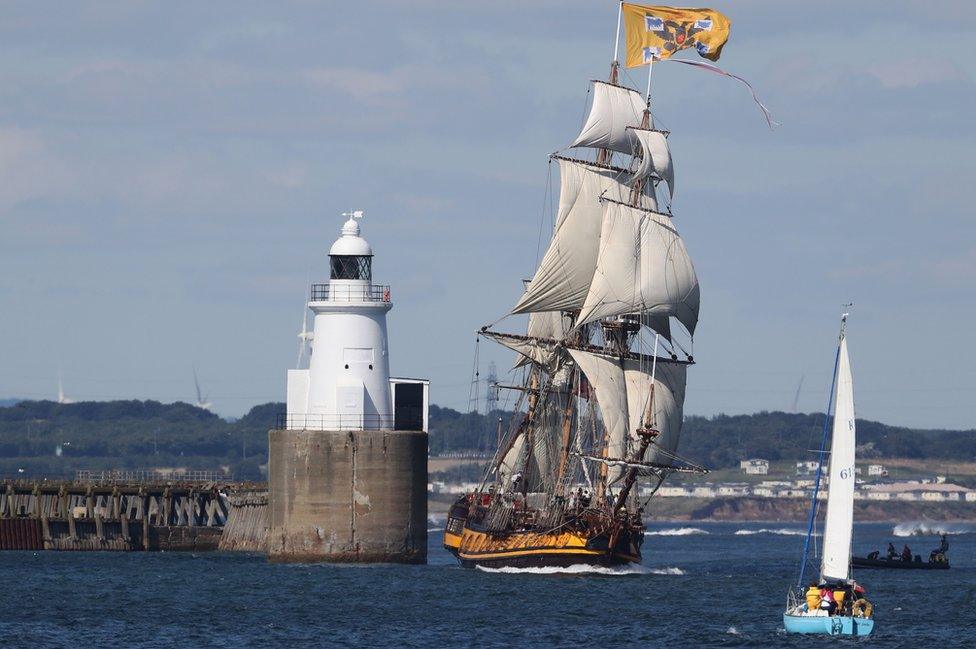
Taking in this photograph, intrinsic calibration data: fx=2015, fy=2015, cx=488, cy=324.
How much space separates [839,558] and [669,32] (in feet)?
108

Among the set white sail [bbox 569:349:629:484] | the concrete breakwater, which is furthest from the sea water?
the concrete breakwater

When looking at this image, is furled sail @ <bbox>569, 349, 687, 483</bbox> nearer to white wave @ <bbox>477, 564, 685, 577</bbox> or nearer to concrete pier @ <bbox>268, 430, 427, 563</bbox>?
white wave @ <bbox>477, 564, 685, 577</bbox>

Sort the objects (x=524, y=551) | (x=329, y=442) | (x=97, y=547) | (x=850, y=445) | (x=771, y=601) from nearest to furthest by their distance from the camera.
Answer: (x=850, y=445)
(x=771, y=601)
(x=329, y=442)
(x=524, y=551)
(x=97, y=547)

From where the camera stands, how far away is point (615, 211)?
93812 millimetres

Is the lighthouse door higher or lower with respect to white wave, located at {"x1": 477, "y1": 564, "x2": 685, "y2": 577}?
higher

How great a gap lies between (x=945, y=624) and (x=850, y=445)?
327 inches

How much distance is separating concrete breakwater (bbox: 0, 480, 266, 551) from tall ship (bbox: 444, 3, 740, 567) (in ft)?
49.1

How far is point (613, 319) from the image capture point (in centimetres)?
9450

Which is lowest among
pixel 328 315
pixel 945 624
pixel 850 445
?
pixel 945 624

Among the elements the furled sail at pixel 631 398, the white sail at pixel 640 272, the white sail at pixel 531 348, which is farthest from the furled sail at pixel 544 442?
the white sail at pixel 640 272

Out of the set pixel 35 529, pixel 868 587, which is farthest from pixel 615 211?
pixel 35 529

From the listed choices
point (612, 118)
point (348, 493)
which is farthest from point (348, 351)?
point (612, 118)

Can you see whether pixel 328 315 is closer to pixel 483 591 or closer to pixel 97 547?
pixel 483 591

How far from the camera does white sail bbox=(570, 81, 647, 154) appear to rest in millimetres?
94750
